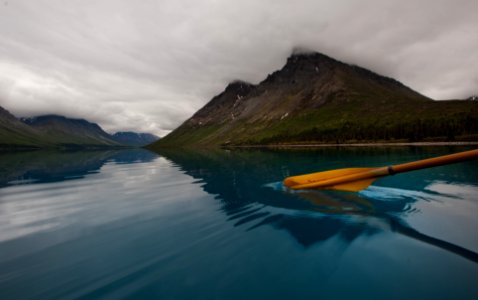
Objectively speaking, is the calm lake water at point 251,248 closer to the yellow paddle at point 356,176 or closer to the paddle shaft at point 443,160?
the yellow paddle at point 356,176

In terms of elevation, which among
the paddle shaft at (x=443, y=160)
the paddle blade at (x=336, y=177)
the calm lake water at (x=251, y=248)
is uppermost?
the paddle shaft at (x=443, y=160)

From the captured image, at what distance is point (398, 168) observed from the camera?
509 inches

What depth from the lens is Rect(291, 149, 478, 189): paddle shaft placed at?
33.4ft

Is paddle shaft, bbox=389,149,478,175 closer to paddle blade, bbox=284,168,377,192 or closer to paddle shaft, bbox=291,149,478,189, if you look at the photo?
paddle shaft, bbox=291,149,478,189

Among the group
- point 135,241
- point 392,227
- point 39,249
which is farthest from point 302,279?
point 39,249

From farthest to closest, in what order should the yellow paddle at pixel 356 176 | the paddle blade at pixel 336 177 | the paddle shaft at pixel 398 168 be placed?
the paddle blade at pixel 336 177
the yellow paddle at pixel 356 176
the paddle shaft at pixel 398 168

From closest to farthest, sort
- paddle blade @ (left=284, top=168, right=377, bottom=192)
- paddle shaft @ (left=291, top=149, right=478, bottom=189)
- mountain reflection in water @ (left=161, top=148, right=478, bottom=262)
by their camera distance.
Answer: paddle shaft @ (left=291, top=149, right=478, bottom=189)
mountain reflection in water @ (left=161, top=148, right=478, bottom=262)
paddle blade @ (left=284, top=168, right=377, bottom=192)

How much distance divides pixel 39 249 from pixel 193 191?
48.6 feet

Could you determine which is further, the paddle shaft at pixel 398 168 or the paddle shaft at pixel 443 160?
the paddle shaft at pixel 398 168

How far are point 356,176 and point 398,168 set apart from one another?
3.02m

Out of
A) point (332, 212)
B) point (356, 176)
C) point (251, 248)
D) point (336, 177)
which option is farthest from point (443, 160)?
point (251, 248)

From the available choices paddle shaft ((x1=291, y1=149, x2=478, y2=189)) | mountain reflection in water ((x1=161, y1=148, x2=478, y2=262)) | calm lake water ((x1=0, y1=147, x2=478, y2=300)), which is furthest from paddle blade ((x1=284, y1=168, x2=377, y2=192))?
calm lake water ((x1=0, y1=147, x2=478, y2=300))

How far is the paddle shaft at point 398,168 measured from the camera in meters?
10.2

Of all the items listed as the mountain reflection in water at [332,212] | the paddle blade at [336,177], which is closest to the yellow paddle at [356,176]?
the paddle blade at [336,177]
